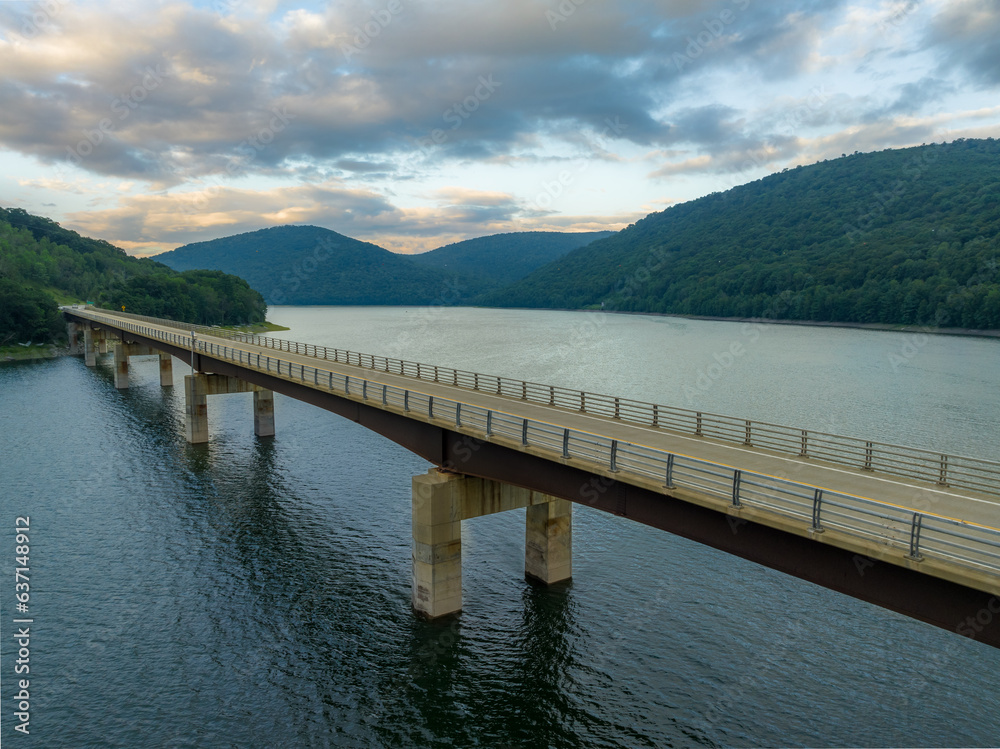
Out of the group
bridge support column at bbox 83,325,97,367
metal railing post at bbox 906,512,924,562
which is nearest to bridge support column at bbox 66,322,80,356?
bridge support column at bbox 83,325,97,367

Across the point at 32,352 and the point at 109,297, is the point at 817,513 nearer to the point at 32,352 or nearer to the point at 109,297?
the point at 32,352

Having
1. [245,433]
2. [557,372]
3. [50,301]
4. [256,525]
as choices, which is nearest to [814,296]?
[557,372]

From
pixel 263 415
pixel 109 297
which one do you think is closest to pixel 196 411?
pixel 263 415

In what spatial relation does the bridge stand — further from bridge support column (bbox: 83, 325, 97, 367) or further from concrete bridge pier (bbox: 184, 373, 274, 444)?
bridge support column (bbox: 83, 325, 97, 367)

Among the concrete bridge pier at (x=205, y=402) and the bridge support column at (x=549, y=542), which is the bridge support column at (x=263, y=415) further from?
the bridge support column at (x=549, y=542)

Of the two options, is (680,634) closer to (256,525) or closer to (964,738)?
(964,738)

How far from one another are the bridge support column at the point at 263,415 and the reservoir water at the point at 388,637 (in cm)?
806

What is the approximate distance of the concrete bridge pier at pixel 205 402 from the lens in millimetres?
53594

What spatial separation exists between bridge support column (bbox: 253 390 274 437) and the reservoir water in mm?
8063

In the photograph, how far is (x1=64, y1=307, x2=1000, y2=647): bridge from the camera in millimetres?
12345

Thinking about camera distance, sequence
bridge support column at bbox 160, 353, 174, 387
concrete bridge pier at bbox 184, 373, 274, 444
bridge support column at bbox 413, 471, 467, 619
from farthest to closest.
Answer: bridge support column at bbox 160, 353, 174, 387
concrete bridge pier at bbox 184, 373, 274, 444
bridge support column at bbox 413, 471, 467, 619

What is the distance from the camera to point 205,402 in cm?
5369

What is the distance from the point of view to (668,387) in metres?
73.5

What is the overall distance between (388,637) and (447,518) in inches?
193
